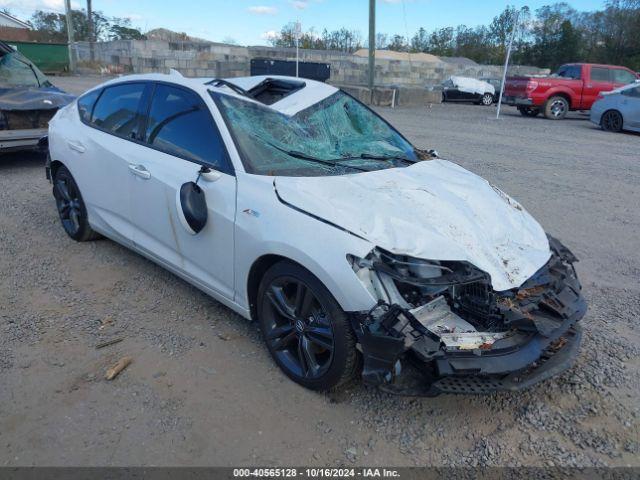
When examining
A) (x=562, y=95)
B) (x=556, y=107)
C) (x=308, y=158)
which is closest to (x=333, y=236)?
(x=308, y=158)

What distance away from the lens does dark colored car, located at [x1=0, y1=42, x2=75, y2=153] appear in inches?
284

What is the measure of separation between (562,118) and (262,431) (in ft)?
59.6

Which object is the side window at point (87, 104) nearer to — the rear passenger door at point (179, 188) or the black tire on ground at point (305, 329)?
the rear passenger door at point (179, 188)

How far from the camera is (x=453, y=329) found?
254 centimetres

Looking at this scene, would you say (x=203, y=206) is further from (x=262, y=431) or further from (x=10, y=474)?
(x=10, y=474)

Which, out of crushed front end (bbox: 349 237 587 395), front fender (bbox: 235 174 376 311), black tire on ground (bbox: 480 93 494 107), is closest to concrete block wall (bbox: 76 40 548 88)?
black tire on ground (bbox: 480 93 494 107)

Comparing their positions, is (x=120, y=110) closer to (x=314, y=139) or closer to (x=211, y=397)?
(x=314, y=139)

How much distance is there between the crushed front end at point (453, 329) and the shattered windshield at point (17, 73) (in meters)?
7.79

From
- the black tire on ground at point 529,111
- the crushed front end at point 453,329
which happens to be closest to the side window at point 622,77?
the black tire on ground at point 529,111

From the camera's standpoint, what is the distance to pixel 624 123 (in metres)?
13.9

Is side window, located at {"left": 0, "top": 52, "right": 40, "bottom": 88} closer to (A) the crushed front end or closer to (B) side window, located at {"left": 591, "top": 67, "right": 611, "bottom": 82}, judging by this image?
(A) the crushed front end

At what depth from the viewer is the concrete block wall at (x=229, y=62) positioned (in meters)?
26.6

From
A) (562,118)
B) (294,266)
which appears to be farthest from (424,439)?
(562,118)

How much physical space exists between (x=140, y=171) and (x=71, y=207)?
160cm
